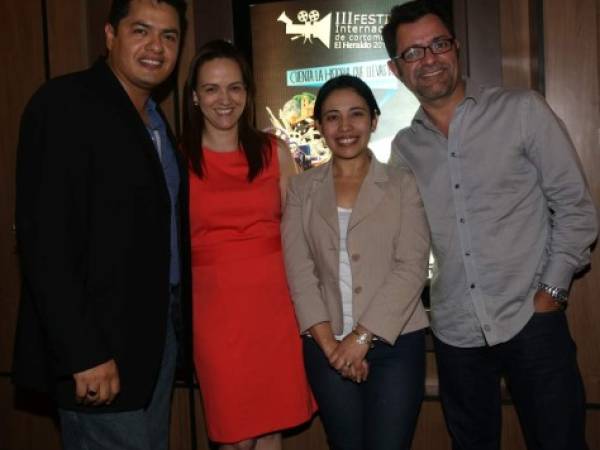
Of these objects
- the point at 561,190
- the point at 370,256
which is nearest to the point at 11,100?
the point at 370,256

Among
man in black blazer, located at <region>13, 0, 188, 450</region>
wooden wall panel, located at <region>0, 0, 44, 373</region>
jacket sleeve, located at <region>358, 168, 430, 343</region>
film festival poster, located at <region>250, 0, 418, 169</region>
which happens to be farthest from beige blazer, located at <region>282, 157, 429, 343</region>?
wooden wall panel, located at <region>0, 0, 44, 373</region>

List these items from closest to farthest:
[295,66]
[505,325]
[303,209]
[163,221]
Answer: [163,221]
[505,325]
[303,209]
[295,66]

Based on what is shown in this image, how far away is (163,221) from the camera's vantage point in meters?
1.70

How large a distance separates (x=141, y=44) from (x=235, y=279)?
0.79m

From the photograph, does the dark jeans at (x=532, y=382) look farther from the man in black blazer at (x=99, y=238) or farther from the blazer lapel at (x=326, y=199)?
the man in black blazer at (x=99, y=238)

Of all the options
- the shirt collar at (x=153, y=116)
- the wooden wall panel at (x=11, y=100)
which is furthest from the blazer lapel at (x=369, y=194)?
the wooden wall panel at (x=11, y=100)

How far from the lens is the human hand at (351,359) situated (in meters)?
1.84

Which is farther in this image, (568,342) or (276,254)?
(276,254)

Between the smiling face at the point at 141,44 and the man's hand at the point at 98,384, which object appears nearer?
the man's hand at the point at 98,384

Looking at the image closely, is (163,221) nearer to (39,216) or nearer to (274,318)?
(39,216)

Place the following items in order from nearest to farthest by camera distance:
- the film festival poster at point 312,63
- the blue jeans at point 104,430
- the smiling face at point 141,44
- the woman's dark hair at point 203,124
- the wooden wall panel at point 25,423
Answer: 1. the blue jeans at point 104,430
2. the smiling face at point 141,44
3. the woman's dark hair at point 203,124
4. the film festival poster at point 312,63
5. the wooden wall panel at point 25,423

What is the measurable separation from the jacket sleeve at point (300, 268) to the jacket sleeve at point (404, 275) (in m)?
0.16

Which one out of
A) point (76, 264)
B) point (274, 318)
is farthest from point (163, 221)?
point (274, 318)

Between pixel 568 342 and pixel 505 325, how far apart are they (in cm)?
21
